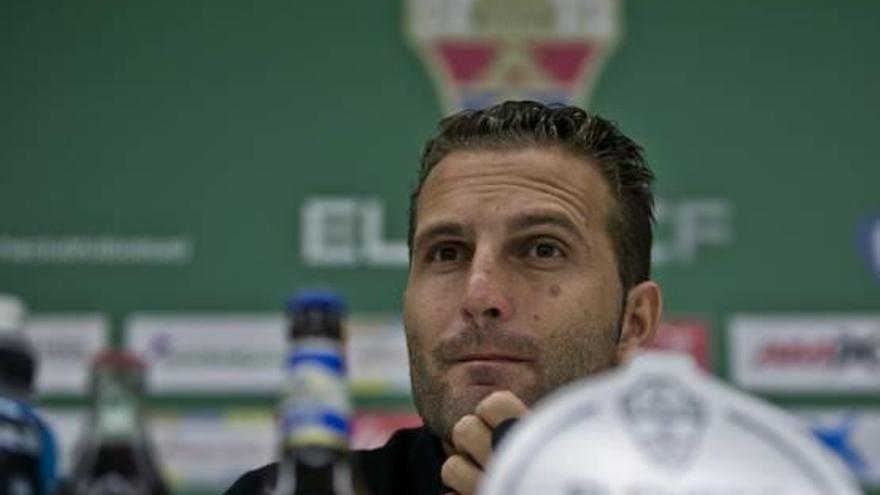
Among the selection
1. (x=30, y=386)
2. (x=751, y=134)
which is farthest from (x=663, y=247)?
(x=30, y=386)

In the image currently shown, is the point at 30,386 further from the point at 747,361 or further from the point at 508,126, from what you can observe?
the point at 747,361

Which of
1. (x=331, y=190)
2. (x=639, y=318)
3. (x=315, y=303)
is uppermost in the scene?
(x=315, y=303)

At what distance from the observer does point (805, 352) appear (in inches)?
94.6

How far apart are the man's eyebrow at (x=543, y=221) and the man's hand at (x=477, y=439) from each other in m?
0.30

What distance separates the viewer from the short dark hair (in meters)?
1.13

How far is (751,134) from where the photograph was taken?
2.44 meters

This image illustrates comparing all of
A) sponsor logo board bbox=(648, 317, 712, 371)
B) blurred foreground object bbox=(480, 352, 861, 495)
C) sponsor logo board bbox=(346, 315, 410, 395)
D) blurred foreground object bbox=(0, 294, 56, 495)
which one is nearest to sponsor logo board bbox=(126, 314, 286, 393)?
sponsor logo board bbox=(346, 315, 410, 395)

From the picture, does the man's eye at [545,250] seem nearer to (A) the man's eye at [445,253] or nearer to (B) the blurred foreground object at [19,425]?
(A) the man's eye at [445,253]

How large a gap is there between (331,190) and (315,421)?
1902mm

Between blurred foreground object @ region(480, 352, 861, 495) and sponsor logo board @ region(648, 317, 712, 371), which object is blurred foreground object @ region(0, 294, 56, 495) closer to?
blurred foreground object @ region(480, 352, 861, 495)

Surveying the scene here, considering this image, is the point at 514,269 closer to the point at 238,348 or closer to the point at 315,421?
the point at 315,421

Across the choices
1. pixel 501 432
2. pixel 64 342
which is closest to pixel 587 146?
pixel 501 432

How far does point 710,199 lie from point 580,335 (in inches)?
57.1

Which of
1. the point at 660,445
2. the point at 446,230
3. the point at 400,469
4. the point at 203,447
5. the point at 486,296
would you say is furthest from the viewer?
the point at 203,447
